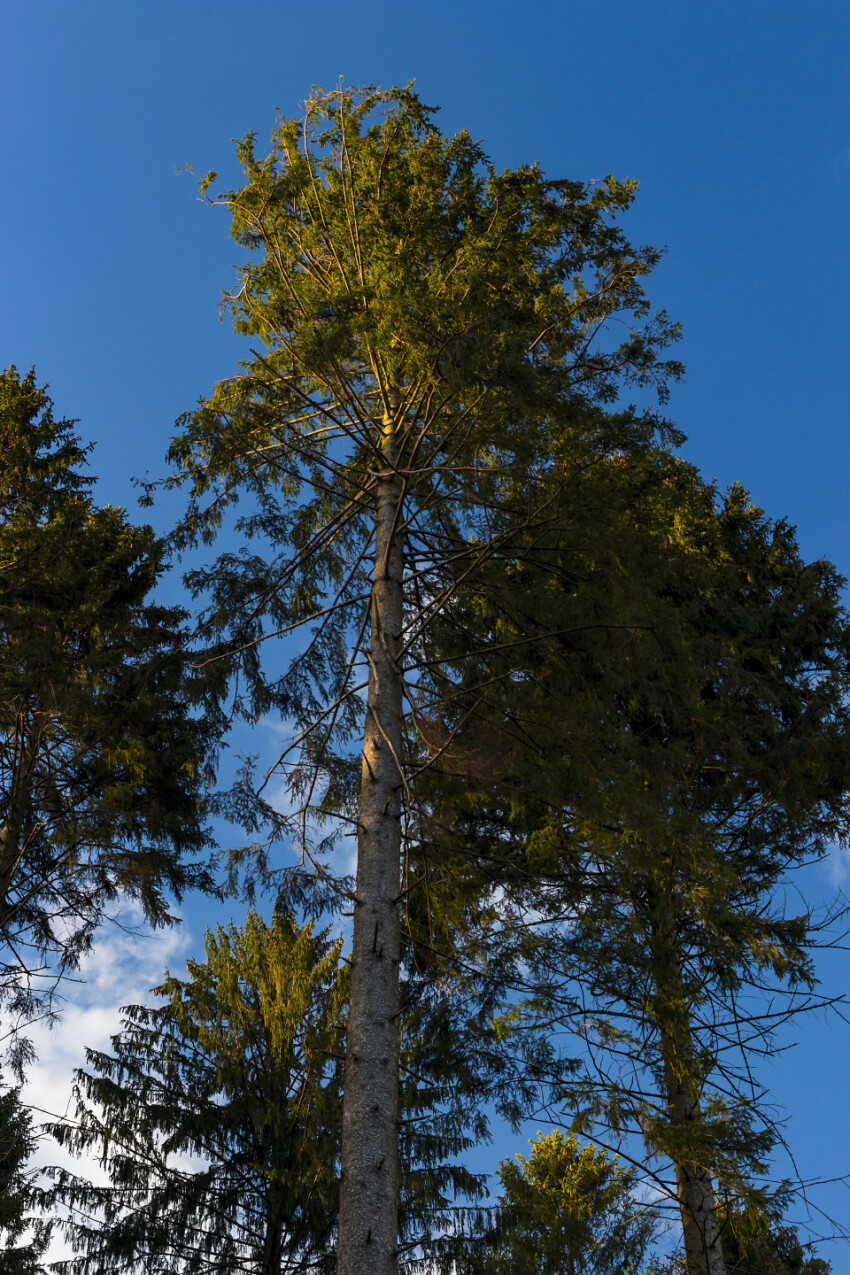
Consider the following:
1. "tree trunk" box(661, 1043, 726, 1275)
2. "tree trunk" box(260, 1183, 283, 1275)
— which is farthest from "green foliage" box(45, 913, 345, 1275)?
"tree trunk" box(661, 1043, 726, 1275)

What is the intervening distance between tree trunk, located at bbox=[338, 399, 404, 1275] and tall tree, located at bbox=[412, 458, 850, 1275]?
0.79 meters

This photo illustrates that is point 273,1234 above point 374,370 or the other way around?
the other way around

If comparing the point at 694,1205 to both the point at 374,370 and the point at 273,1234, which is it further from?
the point at 374,370

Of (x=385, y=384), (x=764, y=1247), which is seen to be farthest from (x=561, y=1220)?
(x=385, y=384)

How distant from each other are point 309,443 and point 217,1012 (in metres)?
5.49

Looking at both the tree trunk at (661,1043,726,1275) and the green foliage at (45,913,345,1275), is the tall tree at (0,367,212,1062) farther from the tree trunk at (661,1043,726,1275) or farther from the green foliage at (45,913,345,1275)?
the tree trunk at (661,1043,726,1275)

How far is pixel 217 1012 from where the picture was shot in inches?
344

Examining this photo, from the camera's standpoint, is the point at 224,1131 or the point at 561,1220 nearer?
the point at 224,1131

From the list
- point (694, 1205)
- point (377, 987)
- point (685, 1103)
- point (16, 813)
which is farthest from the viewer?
point (16, 813)

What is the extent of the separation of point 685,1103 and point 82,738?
7.22 metres

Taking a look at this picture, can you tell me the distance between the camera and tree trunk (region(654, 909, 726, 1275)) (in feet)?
23.4

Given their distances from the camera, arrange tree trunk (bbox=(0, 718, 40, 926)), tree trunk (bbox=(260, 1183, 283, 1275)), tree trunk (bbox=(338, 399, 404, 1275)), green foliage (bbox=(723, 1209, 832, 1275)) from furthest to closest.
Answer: tree trunk (bbox=(0, 718, 40, 926)) < tree trunk (bbox=(260, 1183, 283, 1275)) < green foliage (bbox=(723, 1209, 832, 1275)) < tree trunk (bbox=(338, 399, 404, 1275))

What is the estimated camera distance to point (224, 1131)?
8312mm

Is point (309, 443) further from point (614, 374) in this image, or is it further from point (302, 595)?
point (614, 374)
